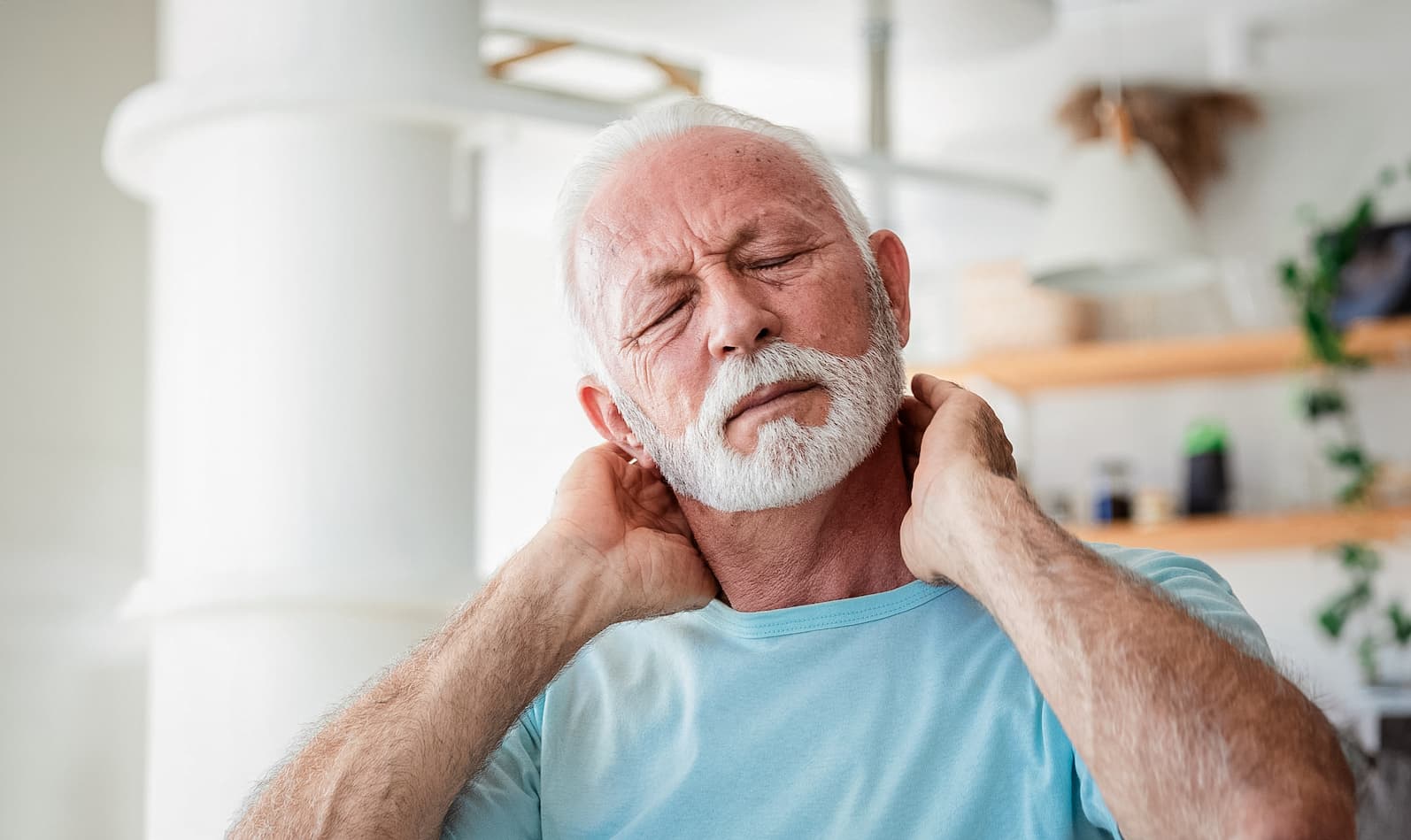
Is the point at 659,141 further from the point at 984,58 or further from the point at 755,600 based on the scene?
the point at 984,58

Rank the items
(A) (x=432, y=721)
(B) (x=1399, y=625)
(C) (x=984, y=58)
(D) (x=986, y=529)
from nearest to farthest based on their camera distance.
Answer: (D) (x=986, y=529)
(A) (x=432, y=721)
(C) (x=984, y=58)
(B) (x=1399, y=625)

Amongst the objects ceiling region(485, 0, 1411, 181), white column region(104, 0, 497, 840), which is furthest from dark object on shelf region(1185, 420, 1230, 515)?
white column region(104, 0, 497, 840)

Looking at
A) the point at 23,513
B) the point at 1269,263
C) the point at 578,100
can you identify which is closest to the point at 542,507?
the point at 1269,263

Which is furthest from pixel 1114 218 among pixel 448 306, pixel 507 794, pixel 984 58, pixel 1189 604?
pixel 507 794

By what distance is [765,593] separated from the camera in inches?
62.4

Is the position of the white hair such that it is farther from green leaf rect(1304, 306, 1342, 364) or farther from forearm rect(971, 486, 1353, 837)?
green leaf rect(1304, 306, 1342, 364)

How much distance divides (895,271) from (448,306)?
2.42ft

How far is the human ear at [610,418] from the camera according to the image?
169 centimetres

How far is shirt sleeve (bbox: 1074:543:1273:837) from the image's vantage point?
123 centimetres

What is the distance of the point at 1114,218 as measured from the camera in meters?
3.29

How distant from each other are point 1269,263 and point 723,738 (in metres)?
3.96

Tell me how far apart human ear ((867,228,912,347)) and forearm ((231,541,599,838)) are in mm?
479

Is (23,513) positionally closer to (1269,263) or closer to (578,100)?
(578,100)

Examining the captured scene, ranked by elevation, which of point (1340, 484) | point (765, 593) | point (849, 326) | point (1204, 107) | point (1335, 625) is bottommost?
point (1335, 625)
